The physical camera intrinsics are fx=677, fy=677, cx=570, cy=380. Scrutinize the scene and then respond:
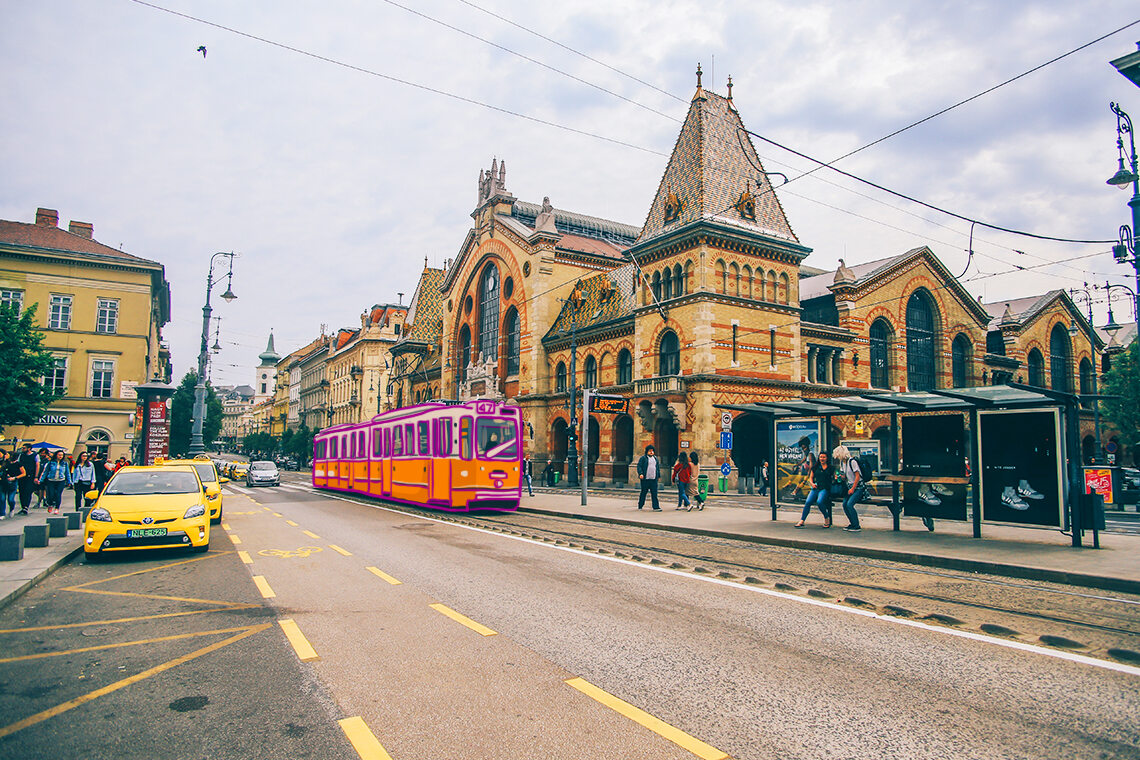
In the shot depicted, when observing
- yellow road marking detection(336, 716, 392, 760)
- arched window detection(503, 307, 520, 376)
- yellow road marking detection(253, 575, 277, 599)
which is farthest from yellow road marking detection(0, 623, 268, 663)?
arched window detection(503, 307, 520, 376)

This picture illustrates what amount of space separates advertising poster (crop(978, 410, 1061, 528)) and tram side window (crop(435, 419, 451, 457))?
13926 millimetres

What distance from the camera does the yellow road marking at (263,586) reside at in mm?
8125

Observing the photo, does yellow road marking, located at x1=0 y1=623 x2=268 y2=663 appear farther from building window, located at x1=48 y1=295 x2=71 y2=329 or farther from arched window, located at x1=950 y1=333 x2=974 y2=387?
arched window, located at x1=950 y1=333 x2=974 y2=387

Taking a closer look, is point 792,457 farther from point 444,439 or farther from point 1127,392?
point 1127,392

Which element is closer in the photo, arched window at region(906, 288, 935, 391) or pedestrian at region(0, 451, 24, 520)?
pedestrian at region(0, 451, 24, 520)

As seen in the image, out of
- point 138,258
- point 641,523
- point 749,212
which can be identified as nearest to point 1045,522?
point 641,523

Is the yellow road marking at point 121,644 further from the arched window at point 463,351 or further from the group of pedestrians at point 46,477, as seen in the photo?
the arched window at point 463,351

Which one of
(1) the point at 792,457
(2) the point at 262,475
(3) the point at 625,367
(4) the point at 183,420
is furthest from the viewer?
(4) the point at 183,420

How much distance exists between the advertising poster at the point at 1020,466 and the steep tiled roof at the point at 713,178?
2112cm

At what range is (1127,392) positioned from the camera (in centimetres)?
3859

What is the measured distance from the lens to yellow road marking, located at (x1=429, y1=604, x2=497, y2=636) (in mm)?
6314

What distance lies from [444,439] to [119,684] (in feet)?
52.2

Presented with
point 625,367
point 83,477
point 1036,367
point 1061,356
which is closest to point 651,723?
point 83,477

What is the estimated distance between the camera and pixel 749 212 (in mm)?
34031
